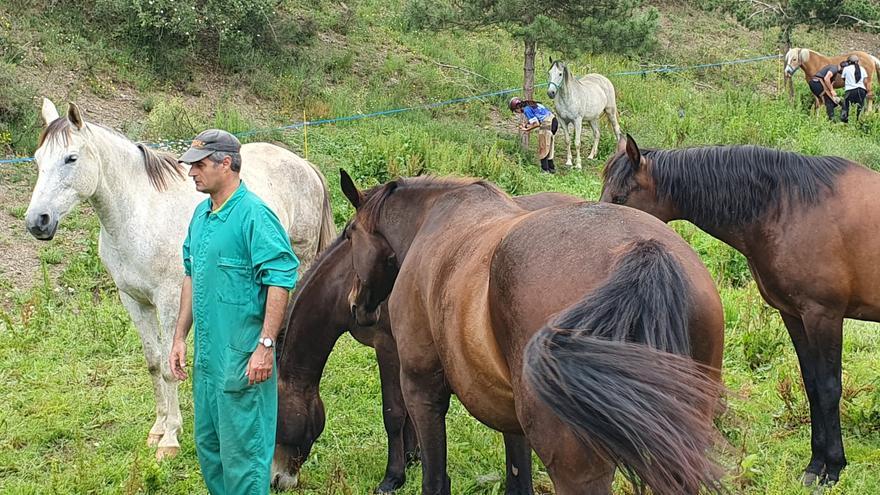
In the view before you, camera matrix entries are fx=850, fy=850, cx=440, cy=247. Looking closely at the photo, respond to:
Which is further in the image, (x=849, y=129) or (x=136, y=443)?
(x=849, y=129)

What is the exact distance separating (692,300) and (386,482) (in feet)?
8.89

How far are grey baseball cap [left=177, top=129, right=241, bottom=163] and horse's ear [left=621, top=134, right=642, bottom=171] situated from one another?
2.25m

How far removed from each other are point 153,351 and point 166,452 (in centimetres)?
72

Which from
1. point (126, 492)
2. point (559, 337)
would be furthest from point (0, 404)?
point (559, 337)

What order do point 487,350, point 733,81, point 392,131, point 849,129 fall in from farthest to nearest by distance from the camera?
point 733,81, point 849,129, point 392,131, point 487,350

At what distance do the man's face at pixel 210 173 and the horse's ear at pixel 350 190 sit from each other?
662 mm

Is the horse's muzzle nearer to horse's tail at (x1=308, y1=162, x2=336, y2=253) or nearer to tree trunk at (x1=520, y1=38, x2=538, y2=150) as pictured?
horse's tail at (x1=308, y1=162, x2=336, y2=253)

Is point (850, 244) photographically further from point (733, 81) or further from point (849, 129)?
Answer: point (733, 81)

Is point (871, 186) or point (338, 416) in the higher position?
point (871, 186)

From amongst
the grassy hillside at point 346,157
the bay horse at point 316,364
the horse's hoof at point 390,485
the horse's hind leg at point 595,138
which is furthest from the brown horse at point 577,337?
the horse's hind leg at point 595,138

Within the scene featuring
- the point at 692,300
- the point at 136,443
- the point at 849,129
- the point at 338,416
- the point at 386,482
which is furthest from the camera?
the point at 849,129

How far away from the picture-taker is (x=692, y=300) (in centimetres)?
245

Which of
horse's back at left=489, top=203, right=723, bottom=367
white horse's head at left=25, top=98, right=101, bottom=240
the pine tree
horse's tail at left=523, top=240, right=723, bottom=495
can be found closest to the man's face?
horse's back at left=489, top=203, right=723, bottom=367

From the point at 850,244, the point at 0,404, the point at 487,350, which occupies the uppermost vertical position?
the point at 487,350
